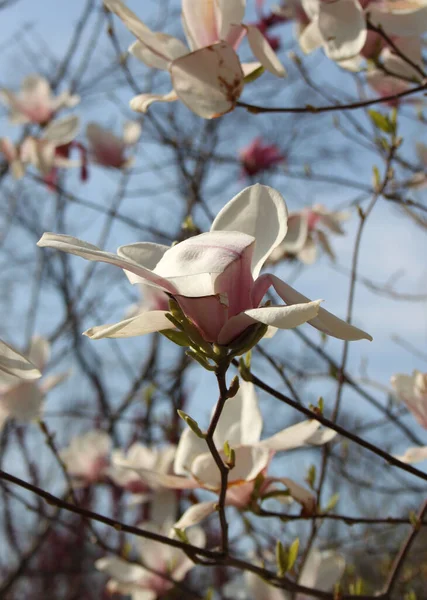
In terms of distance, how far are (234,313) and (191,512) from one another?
1.15 ft

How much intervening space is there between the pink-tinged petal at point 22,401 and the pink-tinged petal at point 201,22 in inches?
33.3

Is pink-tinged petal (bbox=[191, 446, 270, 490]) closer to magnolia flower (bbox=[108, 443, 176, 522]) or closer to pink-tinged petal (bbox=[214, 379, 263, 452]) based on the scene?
pink-tinged petal (bbox=[214, 379, 263, 452])

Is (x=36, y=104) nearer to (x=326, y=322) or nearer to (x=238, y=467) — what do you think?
(x=238, y=467)

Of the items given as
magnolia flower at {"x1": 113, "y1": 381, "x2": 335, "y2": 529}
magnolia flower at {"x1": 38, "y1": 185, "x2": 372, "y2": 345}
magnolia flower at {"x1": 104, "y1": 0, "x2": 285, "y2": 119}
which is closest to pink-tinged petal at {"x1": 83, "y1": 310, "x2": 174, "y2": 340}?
magnolia flower at {"x1": 38, "y1": 185, "x2": 372, "y2": 345}

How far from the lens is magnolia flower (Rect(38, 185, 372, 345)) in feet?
1.57

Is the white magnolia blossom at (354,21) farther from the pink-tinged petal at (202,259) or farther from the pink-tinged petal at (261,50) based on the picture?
the pink-tinged petal at (202,259)

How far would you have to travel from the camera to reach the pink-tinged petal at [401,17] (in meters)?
0.93

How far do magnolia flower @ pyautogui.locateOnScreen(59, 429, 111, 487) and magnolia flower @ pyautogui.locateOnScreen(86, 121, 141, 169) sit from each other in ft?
2.87

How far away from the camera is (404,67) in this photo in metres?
1.05

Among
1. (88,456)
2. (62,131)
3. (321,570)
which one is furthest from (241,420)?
(88,456)

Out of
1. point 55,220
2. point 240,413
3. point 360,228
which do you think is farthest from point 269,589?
point 55,220

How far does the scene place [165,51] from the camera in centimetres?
88

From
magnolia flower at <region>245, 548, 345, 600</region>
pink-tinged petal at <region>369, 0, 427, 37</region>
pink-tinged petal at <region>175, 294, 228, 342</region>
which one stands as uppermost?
pink-tinged petal at <region>369, 0, 427, 37</region>

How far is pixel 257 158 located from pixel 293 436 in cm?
183
